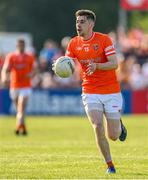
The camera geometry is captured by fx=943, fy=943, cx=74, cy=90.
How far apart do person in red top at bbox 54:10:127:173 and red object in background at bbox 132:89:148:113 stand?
20.3 metres

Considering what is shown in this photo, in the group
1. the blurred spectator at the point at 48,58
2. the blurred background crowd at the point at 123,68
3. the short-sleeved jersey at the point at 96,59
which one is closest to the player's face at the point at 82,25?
the short-sleeved jersey at the point at 96,59

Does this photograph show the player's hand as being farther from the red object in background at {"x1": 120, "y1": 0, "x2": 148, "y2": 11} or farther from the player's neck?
the red object in background at {"x1": 120, "y1": 0, "x2": 148, "y2": 11}

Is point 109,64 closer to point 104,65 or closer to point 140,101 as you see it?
point 104,65

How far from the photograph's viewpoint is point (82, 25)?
1467 centimetres

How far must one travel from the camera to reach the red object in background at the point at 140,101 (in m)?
35.3

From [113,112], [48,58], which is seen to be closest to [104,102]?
[113,112]

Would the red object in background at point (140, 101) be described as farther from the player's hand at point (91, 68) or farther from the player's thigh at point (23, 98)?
the player's hand at point (91, 68)

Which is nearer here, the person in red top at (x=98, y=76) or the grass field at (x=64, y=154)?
the grass field at (x=64, y=154)

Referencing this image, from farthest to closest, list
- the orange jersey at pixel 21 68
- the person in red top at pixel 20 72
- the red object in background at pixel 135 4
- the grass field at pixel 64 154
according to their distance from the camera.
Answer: the red object in background at pixel 135 4 < the orange jersey at pixel 21 68 < the person in red top at pixel 20 72 < the grass field at pixel 64 154

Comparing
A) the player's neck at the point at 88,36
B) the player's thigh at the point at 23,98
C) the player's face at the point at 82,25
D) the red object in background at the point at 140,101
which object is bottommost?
the red object in background at the point at 140,101

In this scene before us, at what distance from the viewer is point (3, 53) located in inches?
1544

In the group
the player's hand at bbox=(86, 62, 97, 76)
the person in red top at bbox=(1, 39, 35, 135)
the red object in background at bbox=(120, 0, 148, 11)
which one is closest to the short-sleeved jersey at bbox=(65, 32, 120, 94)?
the player's hand at bbox=(86, 62, 97, 76)

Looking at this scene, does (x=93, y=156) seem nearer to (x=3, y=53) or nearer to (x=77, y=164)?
(x=77, y=164)

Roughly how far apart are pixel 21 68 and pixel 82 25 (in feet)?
37.2
